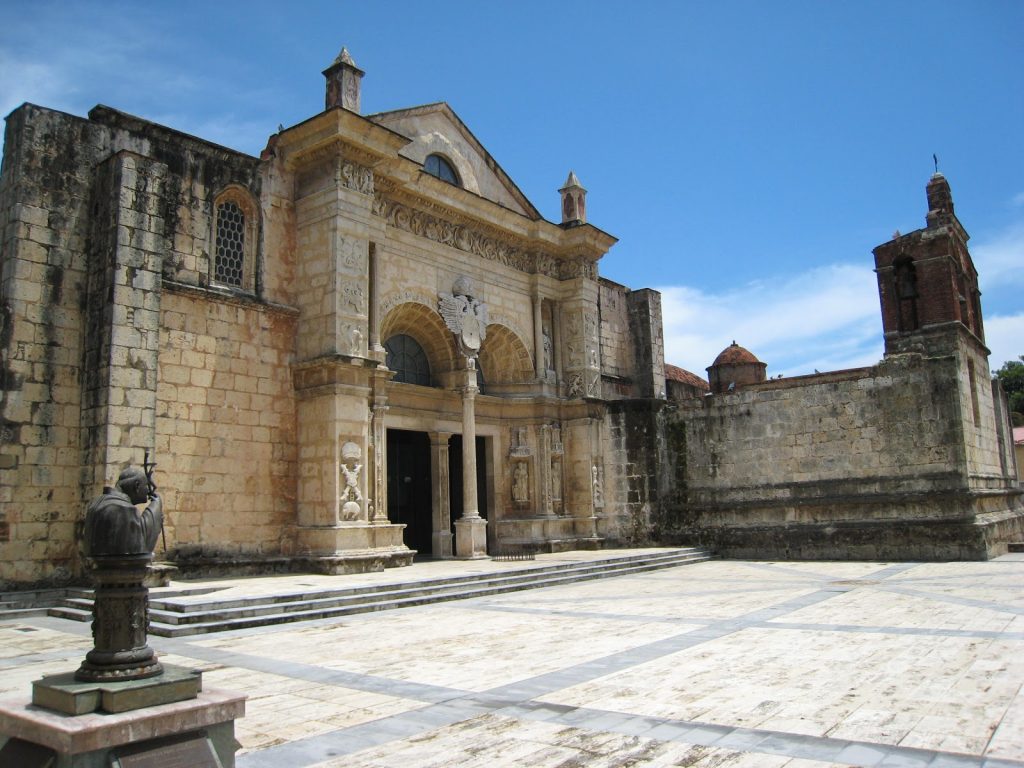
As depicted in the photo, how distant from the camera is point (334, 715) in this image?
5.79 metres

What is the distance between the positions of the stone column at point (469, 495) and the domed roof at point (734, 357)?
20744 mm

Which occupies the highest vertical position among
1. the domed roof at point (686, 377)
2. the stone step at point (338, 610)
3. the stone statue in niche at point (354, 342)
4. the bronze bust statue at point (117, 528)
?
the domed roof at point (686, 377)

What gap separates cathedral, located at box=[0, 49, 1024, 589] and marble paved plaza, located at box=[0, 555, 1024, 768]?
11.3 feet

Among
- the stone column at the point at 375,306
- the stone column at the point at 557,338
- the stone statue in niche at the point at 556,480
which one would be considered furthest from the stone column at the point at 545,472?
the stone column at the point at 375,306

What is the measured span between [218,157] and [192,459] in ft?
18.5

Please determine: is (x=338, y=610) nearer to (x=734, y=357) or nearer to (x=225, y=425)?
(x=225, y=425)

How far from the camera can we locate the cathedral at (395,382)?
42.1 feet

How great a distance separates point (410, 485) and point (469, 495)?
1.79 metres

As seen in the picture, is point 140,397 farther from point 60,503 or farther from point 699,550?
point 699,550

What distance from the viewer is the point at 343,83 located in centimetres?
1639

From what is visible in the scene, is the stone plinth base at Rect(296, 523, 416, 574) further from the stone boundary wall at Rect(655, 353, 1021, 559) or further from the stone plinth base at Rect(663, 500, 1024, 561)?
the stone plinth base at Rect(663, 500, 1024, 561)

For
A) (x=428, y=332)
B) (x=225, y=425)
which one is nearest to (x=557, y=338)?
(x=428, y=332)

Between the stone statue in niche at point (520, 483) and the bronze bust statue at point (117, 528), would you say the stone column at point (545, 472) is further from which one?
the bronze bust statue at point (117, 528)

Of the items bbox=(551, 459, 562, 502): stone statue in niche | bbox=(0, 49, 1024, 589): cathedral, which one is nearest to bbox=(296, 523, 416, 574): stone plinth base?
bbox=(0, 49, 1024, 589): cathedral
